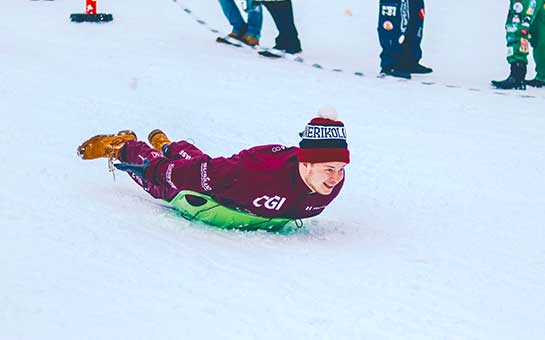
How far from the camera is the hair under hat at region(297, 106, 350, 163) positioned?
4379mm

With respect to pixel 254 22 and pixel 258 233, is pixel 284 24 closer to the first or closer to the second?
pixel 254 22

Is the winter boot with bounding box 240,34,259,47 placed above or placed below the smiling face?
below

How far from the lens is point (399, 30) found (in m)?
8.20

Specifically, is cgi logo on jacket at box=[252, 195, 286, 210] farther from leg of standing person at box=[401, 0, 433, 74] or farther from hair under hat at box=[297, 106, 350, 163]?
leg of standing person at box=[401, 0, 433, 74]

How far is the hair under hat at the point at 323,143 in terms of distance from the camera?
172 inches

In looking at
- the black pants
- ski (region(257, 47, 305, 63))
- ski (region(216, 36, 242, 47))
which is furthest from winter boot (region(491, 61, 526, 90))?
ski (region(216, 36, 242, 47))

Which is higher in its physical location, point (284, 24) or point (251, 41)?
point (284, 24)

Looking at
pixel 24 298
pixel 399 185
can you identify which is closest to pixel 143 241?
pixel 24 298

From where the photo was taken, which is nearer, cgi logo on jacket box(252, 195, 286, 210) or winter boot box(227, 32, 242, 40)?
cgi logo on jacket box(252, 195, 286, 210)

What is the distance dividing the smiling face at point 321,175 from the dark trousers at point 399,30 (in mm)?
3970

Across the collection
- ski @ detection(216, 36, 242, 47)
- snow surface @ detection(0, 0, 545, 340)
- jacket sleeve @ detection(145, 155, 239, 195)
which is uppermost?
jacket sleeve @ detection(145, 155, 239, 195)

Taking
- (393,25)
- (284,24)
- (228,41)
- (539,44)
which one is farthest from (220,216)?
(228,41)

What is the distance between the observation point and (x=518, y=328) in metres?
3.61

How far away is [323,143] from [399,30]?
400 cm
